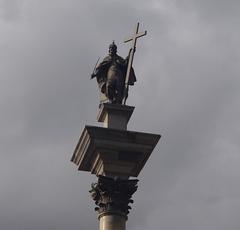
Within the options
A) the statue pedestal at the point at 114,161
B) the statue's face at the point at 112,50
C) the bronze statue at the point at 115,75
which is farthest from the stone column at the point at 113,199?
the statue's face at the point at 112,50

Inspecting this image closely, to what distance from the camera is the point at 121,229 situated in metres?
25.2

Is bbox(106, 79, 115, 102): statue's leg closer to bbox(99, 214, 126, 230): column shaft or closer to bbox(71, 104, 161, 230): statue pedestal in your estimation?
bbox(71, 104, 161, 230): statue pedestal

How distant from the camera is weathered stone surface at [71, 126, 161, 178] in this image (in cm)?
2588

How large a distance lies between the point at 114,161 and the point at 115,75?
3222 mm

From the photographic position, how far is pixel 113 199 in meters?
25.6

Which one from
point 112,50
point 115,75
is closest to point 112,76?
point 115,75

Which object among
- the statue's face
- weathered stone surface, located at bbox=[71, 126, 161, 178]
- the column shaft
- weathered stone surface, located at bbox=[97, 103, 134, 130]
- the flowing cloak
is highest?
the statue's face

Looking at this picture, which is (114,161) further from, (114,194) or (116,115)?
(116,115)

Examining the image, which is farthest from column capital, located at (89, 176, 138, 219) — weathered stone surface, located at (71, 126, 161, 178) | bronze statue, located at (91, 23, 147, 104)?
bronze statue, located at (91, 23, 147, 104)

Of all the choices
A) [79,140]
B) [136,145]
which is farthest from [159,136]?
[79,140]

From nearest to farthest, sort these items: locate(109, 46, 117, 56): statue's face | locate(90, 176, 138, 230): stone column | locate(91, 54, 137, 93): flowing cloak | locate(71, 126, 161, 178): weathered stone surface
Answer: locate(90, 176, 138, 230): stone column, locate(71, 126, 161, 178): weathered stone surface, locate(91, 54, 137, 93): flowing cloak, locate(109, 46, 117, 56): statue's face

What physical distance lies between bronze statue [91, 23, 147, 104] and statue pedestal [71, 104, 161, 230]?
1.40 m

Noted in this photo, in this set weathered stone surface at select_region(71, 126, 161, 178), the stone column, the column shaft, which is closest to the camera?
the column shaft

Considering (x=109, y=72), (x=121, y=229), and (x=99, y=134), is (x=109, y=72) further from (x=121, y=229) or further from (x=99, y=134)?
(x=121, y=229)
